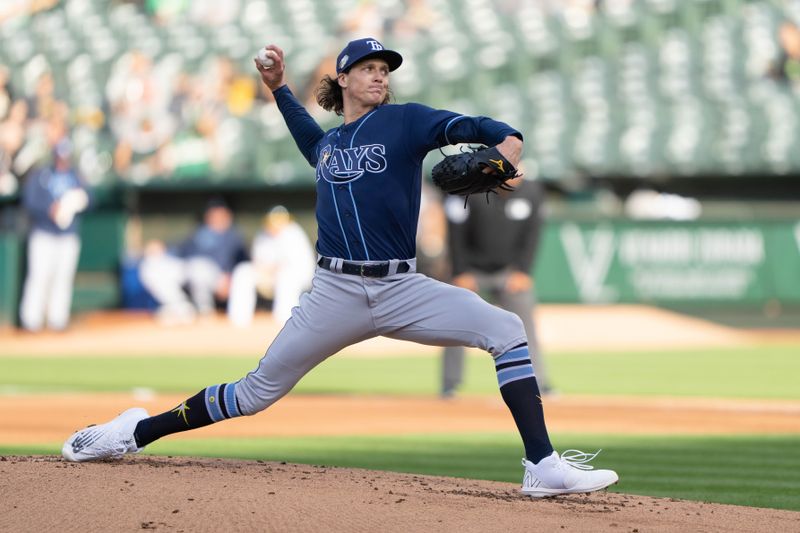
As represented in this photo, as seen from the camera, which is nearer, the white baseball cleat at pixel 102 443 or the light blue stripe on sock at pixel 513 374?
the light blue stripe on sock at pixel 513 374

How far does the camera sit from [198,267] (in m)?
20.1

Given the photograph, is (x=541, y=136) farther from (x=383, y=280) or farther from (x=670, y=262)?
(x=383, y=280)

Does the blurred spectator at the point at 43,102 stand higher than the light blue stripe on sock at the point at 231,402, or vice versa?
the blurred spectator at the point at 43,102

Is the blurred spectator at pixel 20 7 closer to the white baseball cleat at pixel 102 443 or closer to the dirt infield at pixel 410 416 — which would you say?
the dirt infield at pixel 410 416

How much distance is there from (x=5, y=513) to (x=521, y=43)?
19683 millimetres

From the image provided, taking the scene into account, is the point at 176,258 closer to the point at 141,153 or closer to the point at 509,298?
the point at 141,153

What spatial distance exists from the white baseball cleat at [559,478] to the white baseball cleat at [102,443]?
5.50 ft

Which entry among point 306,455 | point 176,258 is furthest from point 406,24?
point 306,455

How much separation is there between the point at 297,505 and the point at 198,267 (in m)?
16.0

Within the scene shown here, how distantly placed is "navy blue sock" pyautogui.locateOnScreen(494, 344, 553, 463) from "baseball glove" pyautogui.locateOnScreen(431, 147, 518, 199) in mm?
656

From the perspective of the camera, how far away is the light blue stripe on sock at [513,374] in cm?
487

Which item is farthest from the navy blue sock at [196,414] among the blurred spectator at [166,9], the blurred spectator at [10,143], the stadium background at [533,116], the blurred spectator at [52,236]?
the blurred spectator at [166,9]

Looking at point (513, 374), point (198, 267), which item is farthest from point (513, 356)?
point (198, 267)

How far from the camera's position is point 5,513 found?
421 centimetres
